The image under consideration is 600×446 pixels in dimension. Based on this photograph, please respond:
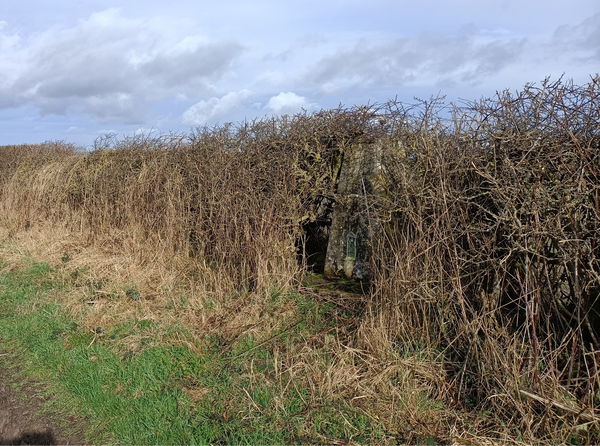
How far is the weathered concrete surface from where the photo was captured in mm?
6777

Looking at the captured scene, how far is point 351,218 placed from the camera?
7.03 metres

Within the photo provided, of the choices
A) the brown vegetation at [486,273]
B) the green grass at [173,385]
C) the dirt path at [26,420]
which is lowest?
the dirt path at [26,420]

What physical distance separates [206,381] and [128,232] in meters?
5.22

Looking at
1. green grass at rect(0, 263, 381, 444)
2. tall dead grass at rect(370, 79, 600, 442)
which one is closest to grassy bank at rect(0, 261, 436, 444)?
green grass at rect(0, 263, 381, 444)

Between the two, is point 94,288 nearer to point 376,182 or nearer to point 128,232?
point 128,232

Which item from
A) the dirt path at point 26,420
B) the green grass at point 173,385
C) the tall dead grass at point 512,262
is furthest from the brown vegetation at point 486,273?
the dirt path at point 26,420

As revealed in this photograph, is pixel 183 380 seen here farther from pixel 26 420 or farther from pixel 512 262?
pixel 512 262

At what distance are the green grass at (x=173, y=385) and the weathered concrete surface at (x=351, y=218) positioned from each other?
904mm

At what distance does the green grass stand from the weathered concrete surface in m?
0.90

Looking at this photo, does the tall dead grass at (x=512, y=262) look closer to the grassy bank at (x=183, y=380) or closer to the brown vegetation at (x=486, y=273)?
the brown vegetation at (x=486, y=273)

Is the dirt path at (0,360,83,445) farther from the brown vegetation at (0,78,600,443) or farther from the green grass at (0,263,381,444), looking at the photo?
the brown vegetation at (0,78,600,443)

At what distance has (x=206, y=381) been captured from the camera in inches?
195

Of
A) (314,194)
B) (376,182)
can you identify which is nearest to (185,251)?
(314,194)

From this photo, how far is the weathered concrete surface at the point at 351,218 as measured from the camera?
6.78 metres
